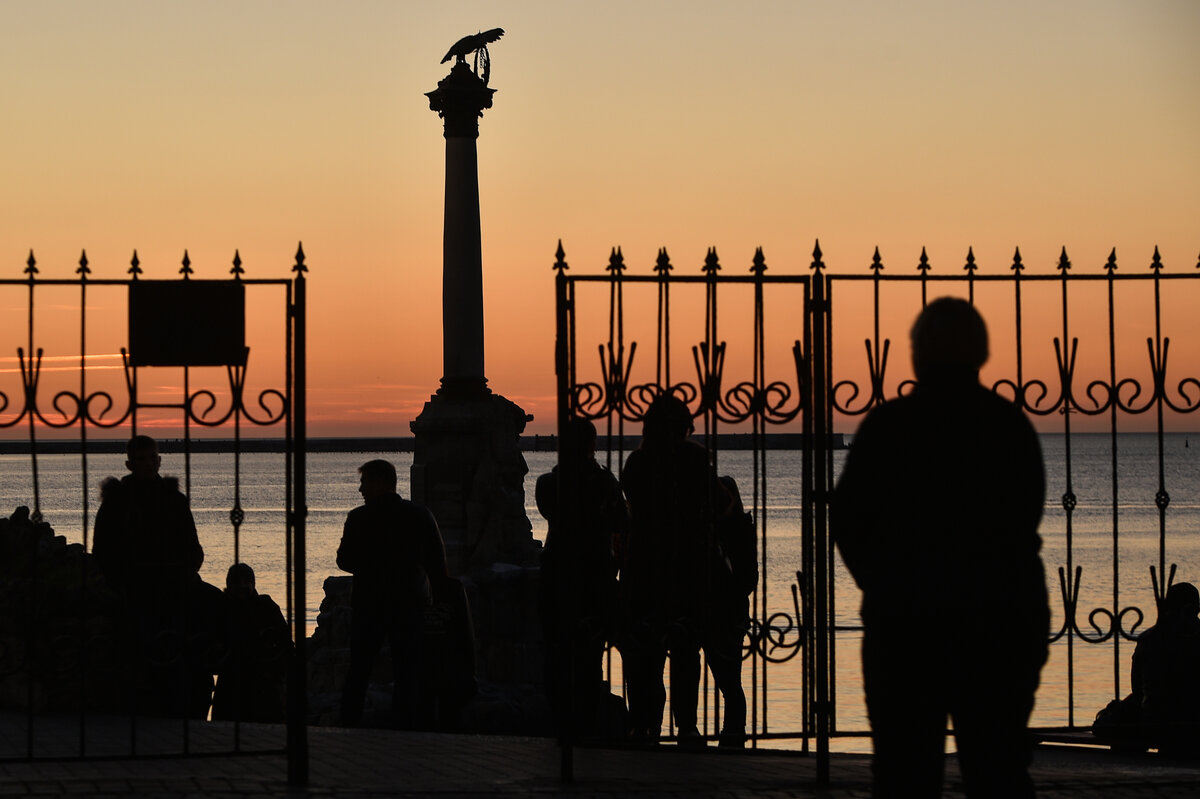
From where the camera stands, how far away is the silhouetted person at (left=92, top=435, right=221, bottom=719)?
8555 mm

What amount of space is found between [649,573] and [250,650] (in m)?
2.68

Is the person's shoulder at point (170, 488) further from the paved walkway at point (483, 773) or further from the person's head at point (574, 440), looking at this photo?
the person's head at point (574, 440)

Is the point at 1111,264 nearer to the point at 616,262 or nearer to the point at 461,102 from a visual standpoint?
the point at 616,262

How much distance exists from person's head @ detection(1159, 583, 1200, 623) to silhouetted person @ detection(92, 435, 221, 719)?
4700mm

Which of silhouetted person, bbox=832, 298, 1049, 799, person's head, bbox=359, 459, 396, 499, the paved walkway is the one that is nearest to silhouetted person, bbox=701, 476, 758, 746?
the paved walkway

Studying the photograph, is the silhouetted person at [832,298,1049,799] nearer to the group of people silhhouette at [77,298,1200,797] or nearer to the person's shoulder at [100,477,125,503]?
the group of people silhhouette at [77,298,1200,797]

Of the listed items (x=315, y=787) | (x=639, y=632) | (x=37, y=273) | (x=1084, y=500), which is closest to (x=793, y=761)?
(x=639, y=632)

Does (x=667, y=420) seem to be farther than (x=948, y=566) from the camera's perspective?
Yes

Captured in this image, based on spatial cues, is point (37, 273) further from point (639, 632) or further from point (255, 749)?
point (639, 632)

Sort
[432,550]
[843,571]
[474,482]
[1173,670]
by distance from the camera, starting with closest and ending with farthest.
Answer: [1173,670]
[432,550]
[474,482]
[843,571]

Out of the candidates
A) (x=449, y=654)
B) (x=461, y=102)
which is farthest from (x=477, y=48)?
(x=449, y=654)

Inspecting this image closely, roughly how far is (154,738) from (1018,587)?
5.21 m

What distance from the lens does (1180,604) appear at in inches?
358

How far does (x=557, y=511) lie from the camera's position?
829cm
